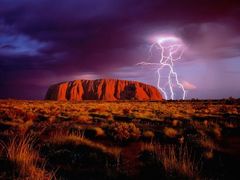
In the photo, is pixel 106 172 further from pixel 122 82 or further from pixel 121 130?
pixel 122 82

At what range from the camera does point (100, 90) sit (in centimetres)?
15500

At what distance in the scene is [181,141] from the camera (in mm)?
9086

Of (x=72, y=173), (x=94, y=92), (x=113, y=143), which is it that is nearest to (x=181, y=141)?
(x=113, y=143)

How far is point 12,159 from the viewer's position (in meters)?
5.52

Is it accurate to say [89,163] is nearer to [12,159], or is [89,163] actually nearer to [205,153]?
[12,159]

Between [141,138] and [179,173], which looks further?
[141,138]

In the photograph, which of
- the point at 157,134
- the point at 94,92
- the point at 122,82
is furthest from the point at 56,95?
the point at 157,134

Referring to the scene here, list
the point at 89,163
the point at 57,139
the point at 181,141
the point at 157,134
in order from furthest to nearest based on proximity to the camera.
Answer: the point at 157,134
the point at 181,141
the point at 57,139
the point at 89,163

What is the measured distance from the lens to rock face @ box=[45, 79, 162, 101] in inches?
5915

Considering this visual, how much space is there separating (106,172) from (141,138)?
5.10 meters

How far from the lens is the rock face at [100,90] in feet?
493

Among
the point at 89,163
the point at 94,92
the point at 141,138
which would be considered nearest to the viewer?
the point at 89,163

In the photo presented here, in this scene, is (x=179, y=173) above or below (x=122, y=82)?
below

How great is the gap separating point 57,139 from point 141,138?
3.75 metres
